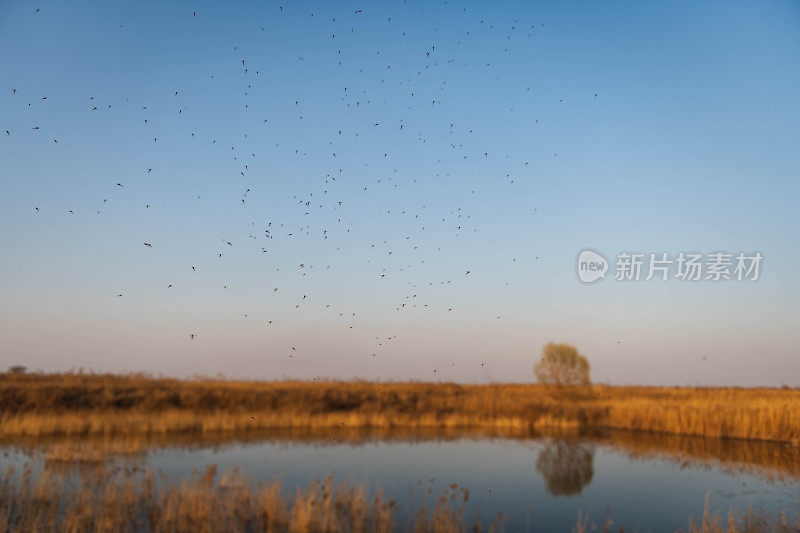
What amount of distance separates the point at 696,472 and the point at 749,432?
7402mm

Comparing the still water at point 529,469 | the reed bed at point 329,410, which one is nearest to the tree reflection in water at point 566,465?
the still water at point 529,469

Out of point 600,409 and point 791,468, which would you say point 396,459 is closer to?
point 791,468

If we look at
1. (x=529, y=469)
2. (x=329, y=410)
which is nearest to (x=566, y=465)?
(x=529, y=469)

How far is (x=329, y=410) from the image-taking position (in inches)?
1184

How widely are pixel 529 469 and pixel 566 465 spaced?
5.23 ft

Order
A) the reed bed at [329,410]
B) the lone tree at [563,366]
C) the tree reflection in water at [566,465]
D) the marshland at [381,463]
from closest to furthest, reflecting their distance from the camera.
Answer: the marshland at [381,463]
the tree reflection in water at [566,465]
the reed bed at [329,410]
the lone tree at [563,366]

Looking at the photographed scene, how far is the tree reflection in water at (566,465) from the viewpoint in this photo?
15828 millimetres

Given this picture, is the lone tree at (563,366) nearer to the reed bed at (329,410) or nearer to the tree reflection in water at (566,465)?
the reed bed at (329,410)

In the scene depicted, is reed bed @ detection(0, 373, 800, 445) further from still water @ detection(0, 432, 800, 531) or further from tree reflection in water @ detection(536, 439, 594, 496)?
tree reflection in water @ detection(536, 439, 594, 496)

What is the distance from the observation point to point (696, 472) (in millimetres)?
17359

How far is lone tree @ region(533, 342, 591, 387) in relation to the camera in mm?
33531

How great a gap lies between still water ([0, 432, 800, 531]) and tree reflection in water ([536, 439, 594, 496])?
4cm

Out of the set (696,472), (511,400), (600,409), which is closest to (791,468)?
(696,472)

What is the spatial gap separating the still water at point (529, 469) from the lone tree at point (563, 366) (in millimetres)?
10254
